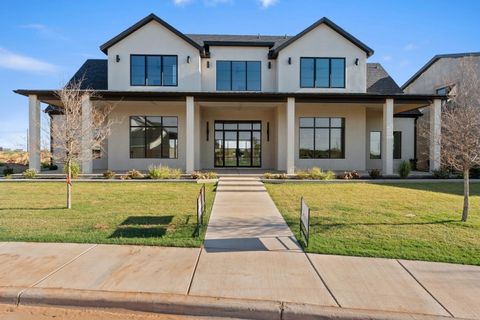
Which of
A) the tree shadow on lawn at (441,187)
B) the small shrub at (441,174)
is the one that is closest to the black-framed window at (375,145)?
the small shrub at (441,174)

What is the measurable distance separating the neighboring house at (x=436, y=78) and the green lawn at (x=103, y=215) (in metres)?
17.2

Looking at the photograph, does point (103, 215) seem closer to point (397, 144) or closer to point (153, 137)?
point (153, 137)

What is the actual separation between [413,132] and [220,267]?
22596 millimetres

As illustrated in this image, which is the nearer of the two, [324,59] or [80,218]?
[80,218]

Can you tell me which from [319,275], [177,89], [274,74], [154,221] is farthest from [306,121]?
[319,275]

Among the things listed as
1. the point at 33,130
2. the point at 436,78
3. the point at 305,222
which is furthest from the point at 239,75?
the point at 305,222

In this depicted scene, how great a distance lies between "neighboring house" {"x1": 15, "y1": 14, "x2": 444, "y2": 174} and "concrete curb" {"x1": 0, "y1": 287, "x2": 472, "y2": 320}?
1403 centimetres

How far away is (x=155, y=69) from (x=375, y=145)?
15156mm

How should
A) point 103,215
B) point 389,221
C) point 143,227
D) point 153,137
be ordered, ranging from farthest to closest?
point 153,137
point 103,215
point 389,221
point 143,227

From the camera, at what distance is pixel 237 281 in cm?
462

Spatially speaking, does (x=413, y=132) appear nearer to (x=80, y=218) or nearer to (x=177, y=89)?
(x=177, y=89)

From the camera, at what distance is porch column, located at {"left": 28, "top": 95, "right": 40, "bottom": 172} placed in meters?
16.9

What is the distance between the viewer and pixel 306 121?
2081 cm

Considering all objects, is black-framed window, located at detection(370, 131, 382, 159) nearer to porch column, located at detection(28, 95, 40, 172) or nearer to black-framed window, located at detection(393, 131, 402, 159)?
black-framed window, located at detection(393, 131, 402, 159)
